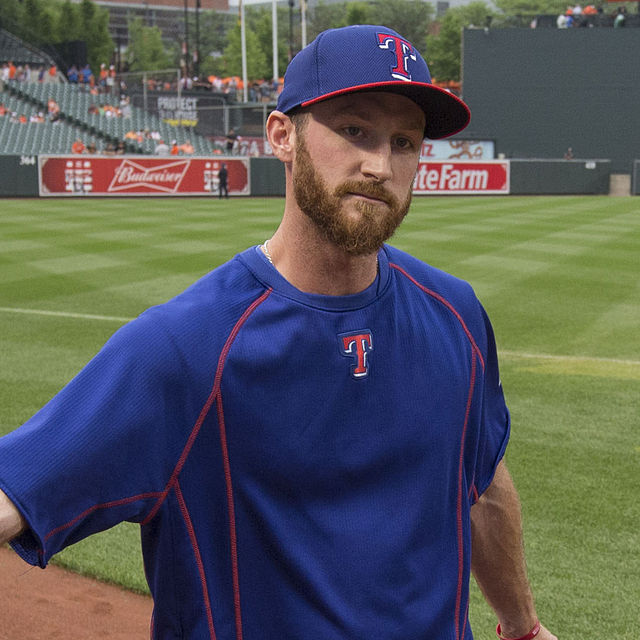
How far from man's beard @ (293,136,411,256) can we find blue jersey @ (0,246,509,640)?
0.43 feet

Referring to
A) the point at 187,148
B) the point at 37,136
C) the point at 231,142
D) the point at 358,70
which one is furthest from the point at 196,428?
the point at 187,148

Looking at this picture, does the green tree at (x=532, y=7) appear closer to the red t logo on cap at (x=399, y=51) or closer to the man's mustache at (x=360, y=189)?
the red t logo on cap at (x=399, y=51)

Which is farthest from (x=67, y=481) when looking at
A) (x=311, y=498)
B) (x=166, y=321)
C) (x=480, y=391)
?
(x=480, y=391)

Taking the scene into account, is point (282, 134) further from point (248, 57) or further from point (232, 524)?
point (248, 57)

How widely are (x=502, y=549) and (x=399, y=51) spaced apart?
121 cm

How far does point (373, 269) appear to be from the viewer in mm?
1994

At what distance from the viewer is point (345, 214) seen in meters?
1.86

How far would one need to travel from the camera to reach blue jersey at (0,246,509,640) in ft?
5.62

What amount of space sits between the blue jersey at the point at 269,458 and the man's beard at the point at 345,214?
13cm

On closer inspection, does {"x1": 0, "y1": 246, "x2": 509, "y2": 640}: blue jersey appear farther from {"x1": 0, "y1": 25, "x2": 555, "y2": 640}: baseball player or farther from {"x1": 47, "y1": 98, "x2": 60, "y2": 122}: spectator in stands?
{"x1": 47, "y1": 98, "x2": 60, "y2": 122}: spectator in stands

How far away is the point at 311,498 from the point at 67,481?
19.0 inches

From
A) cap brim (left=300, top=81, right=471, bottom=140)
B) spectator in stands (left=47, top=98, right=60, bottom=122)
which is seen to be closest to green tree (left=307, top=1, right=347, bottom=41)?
spectator in stands (left=47, top=98, right=60, bottom=122)

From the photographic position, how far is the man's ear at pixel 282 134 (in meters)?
1.95

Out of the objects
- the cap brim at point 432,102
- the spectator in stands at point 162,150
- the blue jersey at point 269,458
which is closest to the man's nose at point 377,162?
the cap brim at point 432,102
